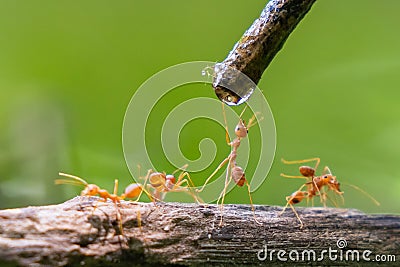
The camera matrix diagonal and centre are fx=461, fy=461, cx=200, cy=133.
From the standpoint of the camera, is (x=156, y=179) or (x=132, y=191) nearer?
(x=132, y=191)

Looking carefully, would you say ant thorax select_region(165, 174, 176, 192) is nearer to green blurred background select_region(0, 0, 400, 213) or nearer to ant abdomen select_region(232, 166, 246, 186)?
ant abdomen select_region(232, 166, 246, 186)

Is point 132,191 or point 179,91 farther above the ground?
point 179,91

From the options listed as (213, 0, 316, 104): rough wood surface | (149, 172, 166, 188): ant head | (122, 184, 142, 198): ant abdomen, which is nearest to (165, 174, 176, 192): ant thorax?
(149, 172, 166, 188): ant head

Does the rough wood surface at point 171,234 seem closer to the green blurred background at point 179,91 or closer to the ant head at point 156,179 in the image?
the ant head at point 156,179

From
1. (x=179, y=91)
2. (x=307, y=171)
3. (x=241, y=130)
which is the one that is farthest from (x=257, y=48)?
(x=179, y=91)

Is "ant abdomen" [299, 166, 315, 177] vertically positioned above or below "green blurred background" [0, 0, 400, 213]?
below

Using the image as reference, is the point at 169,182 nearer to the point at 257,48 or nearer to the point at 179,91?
the point at 257,48
